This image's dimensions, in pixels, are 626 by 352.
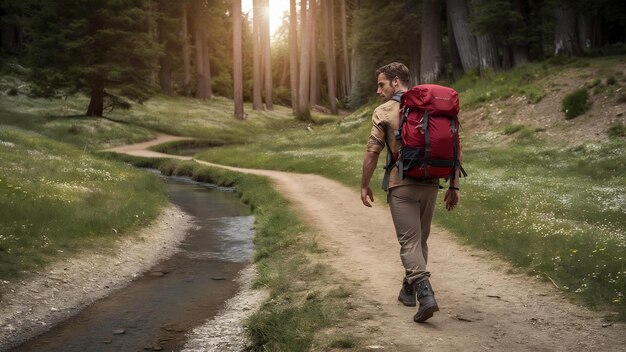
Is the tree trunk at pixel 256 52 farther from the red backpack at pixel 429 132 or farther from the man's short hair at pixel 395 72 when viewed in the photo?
the red backpack at pixel 429 132

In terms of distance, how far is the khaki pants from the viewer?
6629 millimetres

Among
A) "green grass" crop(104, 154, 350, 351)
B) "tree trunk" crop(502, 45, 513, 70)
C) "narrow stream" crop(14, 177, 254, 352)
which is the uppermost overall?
"tree trunk" crop(502, 45, 513, 70)

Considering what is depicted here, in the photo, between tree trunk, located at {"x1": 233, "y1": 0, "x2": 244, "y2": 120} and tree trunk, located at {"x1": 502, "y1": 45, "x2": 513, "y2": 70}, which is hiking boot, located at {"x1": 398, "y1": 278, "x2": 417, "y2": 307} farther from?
tree trunk, located at {"x1": 233, "y1": 0, "x2": 244, "y2": 120}

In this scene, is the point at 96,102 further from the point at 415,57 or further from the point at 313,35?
the point at 313,35

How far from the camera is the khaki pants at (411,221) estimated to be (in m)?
6.63

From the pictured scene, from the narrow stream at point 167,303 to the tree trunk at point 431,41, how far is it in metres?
23.6

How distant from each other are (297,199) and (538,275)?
9587 millimetres

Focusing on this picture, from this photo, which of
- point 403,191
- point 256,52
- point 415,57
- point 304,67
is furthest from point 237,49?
point 403,191

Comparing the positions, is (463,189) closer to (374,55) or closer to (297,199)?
(297,199)

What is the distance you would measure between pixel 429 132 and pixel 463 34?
92.9ft

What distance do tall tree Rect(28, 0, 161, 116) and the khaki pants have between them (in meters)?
33.5

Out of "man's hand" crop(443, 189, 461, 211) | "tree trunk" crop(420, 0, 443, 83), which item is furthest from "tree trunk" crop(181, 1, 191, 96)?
"man's hand" crop(443, 189, 461, 211)

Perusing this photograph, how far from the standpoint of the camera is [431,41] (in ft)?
119

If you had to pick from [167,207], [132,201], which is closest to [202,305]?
[132,201]
